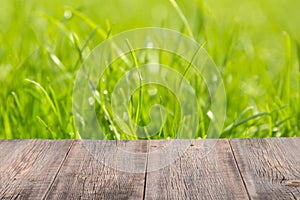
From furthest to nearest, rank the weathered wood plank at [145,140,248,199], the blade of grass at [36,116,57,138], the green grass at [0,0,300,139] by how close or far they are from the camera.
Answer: the green grass at [0,0,300,139]
the blade of grass at [36,116,57,138]
the weathered wood plank at [145,140,248,199]

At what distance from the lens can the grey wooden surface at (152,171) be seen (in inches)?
63.1

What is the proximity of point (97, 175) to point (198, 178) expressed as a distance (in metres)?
0.30

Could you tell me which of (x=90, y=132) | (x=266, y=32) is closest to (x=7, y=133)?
(x=90, y=132)

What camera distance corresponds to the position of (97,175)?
1.75m

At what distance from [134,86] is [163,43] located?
452 millimetres

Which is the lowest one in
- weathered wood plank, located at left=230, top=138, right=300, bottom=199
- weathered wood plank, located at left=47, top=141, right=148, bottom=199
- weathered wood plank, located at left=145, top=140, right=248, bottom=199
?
weathered wood plank, located at left=230, top=138, right=300, bottom=199

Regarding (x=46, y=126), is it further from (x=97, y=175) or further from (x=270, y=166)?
(x=270, y=166)

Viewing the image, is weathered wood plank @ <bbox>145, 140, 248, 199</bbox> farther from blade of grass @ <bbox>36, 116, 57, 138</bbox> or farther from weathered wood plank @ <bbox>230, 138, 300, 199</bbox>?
blade of grass @ <bbox>36, 116, 57, 138</bbox>

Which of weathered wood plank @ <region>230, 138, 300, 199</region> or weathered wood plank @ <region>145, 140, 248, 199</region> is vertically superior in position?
weathered wood plank @ <region>145, 140, 248, 199</region>

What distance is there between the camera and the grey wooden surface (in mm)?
1604

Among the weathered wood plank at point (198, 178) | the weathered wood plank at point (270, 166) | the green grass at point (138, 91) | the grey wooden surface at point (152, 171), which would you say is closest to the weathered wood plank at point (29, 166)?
the grey wooden surface at point (152, 171)

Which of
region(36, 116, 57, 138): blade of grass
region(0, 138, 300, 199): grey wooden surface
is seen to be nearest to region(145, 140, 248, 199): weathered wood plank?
Answer: region(0, 138, 300, 199): grey wooden surface

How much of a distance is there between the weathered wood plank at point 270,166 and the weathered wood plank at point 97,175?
0.31m

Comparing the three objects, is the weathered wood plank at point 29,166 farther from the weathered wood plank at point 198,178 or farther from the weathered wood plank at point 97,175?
the weathered wood plank at point 198,178
